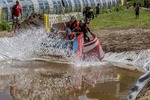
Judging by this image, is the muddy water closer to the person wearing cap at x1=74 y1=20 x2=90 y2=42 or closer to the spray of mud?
the spray of mud

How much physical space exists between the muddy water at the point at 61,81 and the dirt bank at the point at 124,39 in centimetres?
275

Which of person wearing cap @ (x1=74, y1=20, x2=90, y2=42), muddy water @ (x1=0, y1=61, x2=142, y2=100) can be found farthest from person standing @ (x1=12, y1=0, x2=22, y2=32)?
muddy water @ (x1=0, y1=61, x2=142, y2=100)

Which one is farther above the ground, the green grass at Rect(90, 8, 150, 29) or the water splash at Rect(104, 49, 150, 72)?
the water splash at Rect(104, 49, 150, 72)

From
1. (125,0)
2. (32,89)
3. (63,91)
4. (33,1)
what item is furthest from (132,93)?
(125,0)

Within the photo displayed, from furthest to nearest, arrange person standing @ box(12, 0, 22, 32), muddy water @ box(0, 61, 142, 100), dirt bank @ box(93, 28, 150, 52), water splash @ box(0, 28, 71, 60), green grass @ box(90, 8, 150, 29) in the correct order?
1. green grass @ box(90, 8, 150, 29)
2. person standing @ box(12, 0, 22, 32)
3. dirt bank @ box(93, 28, 150, 52)
4. water splash @ box(0, 28, 71, 60)
5. muddy water @ box(0, 61, 142, 100)

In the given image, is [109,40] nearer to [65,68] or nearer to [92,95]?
[65,68]

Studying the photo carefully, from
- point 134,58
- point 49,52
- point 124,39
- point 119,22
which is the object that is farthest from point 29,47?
point 119,22

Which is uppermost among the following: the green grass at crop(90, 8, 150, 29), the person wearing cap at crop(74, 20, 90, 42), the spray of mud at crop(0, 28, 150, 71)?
the person wearing cap at crop(74, 20, 90, 42)

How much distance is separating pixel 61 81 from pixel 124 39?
8.67 metres

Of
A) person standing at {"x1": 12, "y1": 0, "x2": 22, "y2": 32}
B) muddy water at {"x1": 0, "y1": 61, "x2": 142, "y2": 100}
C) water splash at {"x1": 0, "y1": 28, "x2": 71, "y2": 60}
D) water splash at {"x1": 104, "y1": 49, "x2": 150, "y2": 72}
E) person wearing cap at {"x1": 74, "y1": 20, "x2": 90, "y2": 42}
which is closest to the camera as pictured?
muddy water at {"x1": 0, "y1": 61, "x2": 142, "y2": 100}

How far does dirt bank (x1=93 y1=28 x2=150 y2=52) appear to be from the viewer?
18.0 meters

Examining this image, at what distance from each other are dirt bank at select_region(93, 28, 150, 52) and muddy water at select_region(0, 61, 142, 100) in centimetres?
275

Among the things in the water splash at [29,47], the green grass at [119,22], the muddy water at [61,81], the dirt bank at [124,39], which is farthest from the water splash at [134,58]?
the green grass at [119,22]

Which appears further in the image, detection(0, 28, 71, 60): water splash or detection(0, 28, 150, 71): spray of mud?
detection(0, 28, 71, 60): water splash
